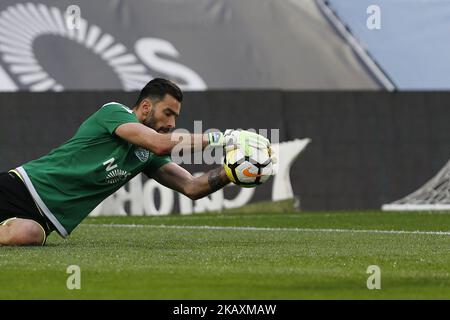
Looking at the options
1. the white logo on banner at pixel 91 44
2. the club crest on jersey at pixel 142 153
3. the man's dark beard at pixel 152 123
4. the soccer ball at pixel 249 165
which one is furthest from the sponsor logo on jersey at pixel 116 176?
the white logo on banner at pixel 91 44

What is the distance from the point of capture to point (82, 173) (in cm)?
960

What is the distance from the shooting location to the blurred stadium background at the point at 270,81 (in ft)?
61.7

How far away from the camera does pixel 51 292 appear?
21.2 ft

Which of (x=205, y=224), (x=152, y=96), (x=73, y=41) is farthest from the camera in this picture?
(x=73, y=41)

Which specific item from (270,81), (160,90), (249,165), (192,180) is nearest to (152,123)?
(160,90)

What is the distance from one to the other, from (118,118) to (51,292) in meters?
3.19

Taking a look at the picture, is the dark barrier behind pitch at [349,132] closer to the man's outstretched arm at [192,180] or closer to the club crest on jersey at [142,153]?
the man's outstretched arm at [192,180]

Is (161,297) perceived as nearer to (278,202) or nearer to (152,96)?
(152,96)

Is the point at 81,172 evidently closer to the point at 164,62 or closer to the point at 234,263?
the point at 234,263

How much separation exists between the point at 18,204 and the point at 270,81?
1239 cm

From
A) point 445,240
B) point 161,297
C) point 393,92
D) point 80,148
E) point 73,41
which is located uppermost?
point 73,41

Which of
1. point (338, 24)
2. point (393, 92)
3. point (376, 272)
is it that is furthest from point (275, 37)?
point (376, 272)

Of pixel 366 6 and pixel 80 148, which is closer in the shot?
pixel 80 148

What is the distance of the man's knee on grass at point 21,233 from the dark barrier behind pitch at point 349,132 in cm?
955
